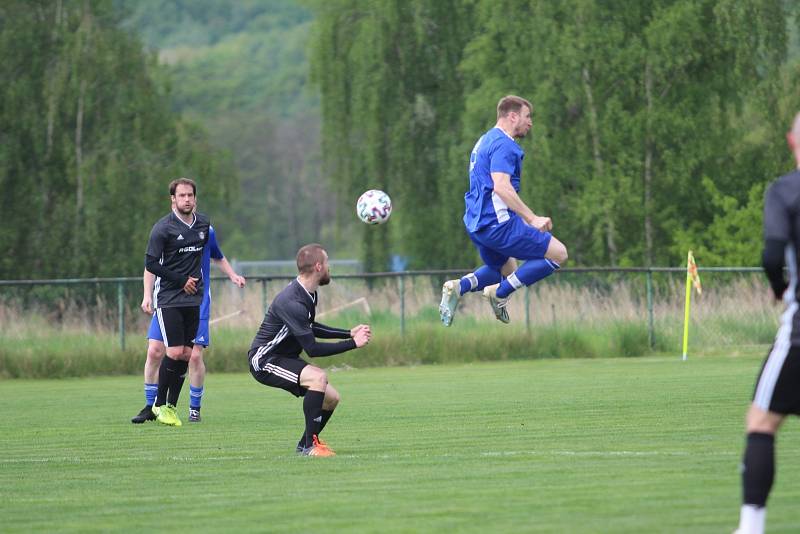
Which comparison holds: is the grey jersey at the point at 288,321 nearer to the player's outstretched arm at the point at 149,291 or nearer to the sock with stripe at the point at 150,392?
the player's outstretched arm at the point at 149,291

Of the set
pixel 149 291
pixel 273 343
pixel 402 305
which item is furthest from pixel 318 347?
pixel 402 305

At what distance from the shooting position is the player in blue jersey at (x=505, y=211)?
523 inches

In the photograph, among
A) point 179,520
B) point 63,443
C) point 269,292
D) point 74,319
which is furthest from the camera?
point 269,292

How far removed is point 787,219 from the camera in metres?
6.49

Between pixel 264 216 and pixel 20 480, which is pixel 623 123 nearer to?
pixel 20 480

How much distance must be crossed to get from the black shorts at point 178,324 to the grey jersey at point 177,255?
71 millimetres

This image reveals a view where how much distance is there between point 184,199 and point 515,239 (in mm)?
3357

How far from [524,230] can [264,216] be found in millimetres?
109722

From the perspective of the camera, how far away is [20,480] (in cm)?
970

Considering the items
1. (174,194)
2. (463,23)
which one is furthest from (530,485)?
(463,23)

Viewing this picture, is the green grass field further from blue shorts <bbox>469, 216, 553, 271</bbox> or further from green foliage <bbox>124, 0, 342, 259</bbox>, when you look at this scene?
green foliage <bbox>124, 0, 342, 259</bbox>

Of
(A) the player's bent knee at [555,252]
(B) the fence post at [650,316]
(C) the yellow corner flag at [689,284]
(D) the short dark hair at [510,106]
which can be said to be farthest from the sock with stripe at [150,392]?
(B) the fence post at [650,316]

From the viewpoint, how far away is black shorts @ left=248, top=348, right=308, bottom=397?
435 inches

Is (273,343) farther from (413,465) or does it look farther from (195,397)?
(195,397)
